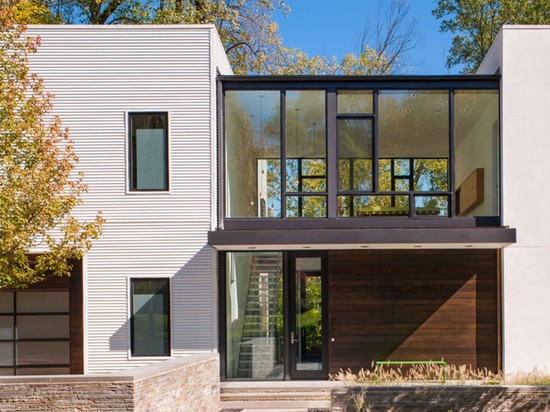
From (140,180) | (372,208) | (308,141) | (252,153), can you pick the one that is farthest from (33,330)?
(372,208)

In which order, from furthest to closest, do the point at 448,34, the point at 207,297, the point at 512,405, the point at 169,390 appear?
the point at 448,34, the point at 207,297, the point at 512,405, the point at 169,390

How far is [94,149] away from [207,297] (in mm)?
3747

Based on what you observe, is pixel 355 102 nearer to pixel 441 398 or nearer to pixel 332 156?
pixel 332 156

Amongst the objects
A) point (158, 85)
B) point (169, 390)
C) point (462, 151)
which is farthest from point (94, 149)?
point (462, 151)

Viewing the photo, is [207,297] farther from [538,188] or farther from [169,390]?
[538,188]

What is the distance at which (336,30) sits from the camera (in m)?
31.6

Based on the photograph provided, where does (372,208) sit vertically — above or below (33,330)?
above

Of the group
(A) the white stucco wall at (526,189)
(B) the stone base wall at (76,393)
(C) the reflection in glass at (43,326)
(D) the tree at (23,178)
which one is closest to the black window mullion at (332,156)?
(A) the white stucco wall at (526,189)

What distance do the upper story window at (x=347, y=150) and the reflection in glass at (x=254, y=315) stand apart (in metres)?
1.08

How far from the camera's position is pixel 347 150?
556 inches

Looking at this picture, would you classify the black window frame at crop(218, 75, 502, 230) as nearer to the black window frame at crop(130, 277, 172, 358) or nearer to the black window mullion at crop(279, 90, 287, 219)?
the black window mullion at crop(279, 90, 287, 219)

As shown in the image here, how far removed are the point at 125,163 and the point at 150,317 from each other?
10.2 ft

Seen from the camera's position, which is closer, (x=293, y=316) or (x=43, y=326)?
(x=293, y=316)

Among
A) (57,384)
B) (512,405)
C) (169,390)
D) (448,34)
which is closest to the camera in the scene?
(57,384)
